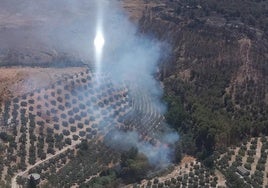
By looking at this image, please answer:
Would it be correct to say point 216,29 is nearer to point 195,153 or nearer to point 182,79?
point 182,79

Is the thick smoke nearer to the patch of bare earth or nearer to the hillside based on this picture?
the hillside

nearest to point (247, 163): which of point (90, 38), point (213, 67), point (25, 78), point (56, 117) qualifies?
point (213, 67)

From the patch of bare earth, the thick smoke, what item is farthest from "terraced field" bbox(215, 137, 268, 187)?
the patch of bare earth

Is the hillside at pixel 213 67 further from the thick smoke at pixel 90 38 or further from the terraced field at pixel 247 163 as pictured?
the thick smoke at pixel 90 38

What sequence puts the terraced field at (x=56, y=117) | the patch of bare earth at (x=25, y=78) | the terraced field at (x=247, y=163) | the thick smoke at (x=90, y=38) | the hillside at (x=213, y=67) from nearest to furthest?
the terraced field at (x=247, y=163) < the terraced field at (x=56, y=117) < the patch of bare earth at (x=25, y=78) < the hillside at (x=213, y=67) < the thick smoke at (x=90, y=38)

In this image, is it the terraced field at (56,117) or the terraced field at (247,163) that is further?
the terraced field at (56,117)

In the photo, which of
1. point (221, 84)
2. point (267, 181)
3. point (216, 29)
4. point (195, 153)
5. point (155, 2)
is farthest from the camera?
point (155, 2)

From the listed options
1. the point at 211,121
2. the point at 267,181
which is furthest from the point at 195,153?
the point at 267,181

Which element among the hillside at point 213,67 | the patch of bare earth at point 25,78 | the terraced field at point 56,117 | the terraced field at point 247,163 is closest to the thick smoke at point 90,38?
the hillside at point 213,67
